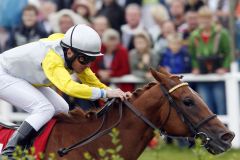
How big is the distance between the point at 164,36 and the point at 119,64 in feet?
3.07

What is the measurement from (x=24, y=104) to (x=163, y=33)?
20.8 ft

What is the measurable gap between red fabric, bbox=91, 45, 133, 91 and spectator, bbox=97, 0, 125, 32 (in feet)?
3.84

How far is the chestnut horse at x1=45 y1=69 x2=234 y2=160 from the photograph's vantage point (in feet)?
27.1

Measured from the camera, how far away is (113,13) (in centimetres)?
1548

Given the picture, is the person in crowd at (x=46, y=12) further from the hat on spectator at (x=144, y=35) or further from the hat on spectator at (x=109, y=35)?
the hat on spectator at (x=144, y=35)

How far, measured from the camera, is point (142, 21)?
51.0 feet

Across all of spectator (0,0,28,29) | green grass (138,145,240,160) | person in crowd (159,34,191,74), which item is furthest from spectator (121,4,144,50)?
green grass (138,145,240,160)

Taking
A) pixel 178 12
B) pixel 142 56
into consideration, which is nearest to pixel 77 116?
pixel 142 56

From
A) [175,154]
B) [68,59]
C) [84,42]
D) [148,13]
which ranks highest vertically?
[84,42]

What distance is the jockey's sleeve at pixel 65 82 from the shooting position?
8.13 m

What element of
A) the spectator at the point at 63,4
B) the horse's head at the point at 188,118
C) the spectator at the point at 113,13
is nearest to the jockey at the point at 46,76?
the horse's head at the point at 188,118

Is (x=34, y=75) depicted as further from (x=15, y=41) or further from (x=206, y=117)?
(x=15, y=41)

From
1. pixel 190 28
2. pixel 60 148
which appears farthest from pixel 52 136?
pixel 190 28

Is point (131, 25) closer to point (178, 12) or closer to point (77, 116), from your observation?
point (178, 12)
